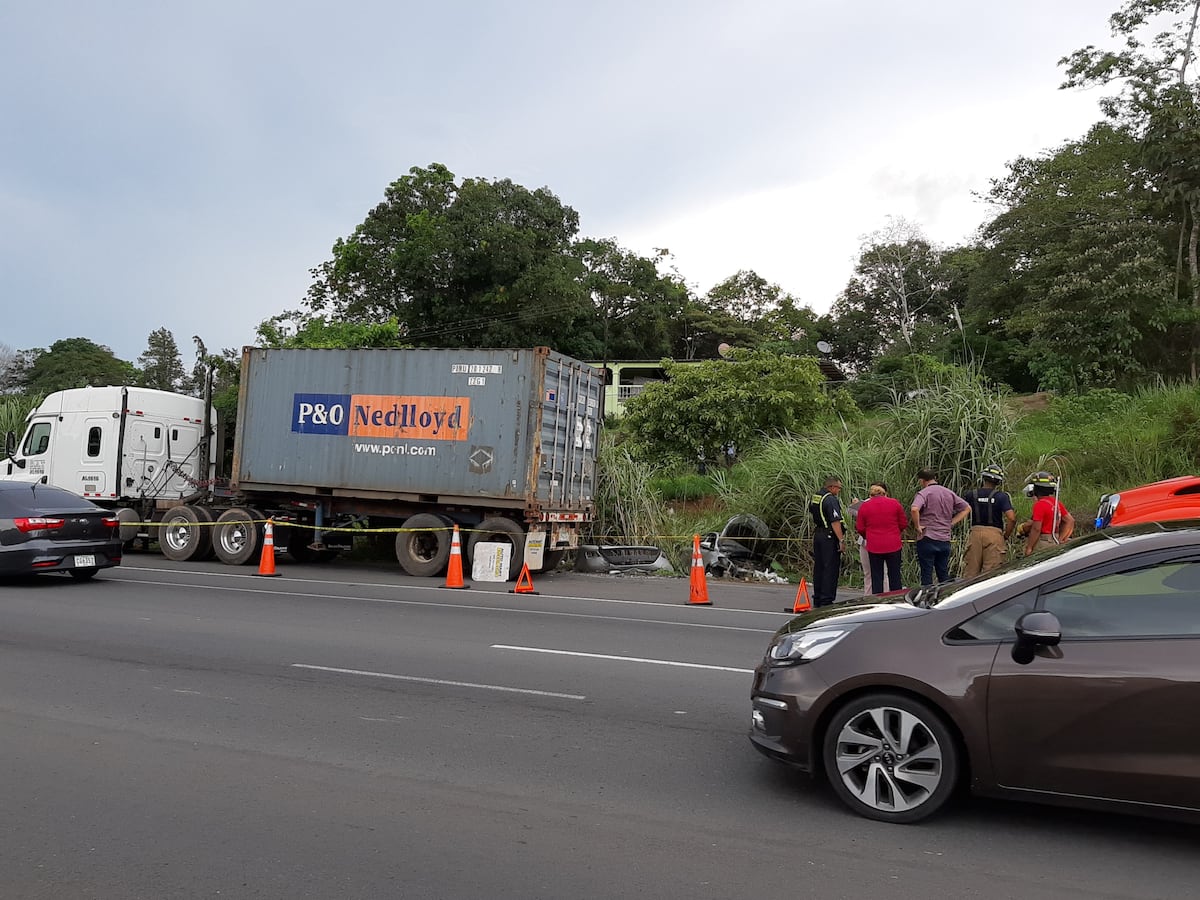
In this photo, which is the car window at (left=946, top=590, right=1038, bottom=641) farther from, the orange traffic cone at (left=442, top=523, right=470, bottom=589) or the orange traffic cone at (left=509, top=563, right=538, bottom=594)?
the orange traffic cone at (left=442, top=523, right=470, bottom=589)

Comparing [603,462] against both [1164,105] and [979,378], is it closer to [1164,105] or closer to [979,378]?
[979,378]

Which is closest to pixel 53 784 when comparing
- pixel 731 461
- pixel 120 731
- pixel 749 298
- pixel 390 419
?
pixel 120 731

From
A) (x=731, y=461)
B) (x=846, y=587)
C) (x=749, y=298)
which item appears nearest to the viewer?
(x=846, y=587)

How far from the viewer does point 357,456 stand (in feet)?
53.6

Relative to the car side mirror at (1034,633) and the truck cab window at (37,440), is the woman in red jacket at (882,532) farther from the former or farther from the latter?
the truck cab window at (37,440)

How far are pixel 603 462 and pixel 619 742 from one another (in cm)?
1284

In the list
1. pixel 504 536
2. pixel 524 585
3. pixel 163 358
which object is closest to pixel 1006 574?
pixel 524 585

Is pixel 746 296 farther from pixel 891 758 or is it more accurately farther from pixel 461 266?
pixel 891 758

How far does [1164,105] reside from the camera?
28.7 m

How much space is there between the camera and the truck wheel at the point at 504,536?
1539 centimetres

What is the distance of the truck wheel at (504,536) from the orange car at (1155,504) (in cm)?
806

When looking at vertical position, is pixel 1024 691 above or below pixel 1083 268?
below

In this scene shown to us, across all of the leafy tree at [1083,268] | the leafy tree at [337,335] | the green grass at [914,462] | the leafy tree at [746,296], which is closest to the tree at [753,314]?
the leafy tree at [746,296]

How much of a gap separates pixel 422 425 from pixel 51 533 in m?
5.41
